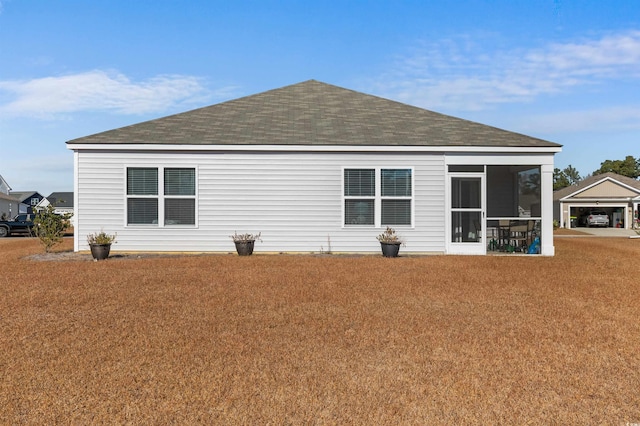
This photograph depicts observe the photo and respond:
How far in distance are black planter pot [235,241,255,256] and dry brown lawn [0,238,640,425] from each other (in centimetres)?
398

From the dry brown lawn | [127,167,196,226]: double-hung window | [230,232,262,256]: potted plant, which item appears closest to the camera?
the dry brown lawn

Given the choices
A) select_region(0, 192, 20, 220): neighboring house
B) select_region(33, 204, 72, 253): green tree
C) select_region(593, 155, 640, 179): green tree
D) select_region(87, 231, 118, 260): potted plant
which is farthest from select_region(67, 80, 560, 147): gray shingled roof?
select_region(593, 155, 640, 179): green tree

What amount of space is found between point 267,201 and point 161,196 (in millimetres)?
3166

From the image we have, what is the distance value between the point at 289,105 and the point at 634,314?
14.0 meters

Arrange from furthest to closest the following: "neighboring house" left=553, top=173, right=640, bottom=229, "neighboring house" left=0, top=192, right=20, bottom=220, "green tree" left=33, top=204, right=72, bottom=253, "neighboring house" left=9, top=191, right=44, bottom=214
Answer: "neighboring house" left=9, top=191, right=44, bottom=214, "neighboring house" left=0, top=192, right=20, bottom=220, "neighboring house" left=553, top=173, right=640, bottom=229, "green tree" left=33, top=204, right=72, bottom=253

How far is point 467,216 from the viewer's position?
1441cm

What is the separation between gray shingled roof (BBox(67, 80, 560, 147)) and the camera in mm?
14250

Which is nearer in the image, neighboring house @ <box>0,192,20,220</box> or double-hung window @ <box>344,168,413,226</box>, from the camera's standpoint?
double-hung window @ <box>344,168,413,226</box>

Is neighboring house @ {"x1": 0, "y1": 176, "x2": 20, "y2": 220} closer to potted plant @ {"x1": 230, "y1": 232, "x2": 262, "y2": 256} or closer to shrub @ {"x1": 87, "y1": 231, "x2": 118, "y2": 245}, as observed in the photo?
shrub @ {"x1": 87, "y1": 231, "x2": 118, "y2": 245}

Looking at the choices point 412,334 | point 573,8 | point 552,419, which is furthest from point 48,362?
point 573,8

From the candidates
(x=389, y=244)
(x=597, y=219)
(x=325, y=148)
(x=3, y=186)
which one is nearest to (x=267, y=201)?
(x=325, y=148)

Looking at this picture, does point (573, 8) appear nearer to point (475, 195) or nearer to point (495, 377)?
point (475, 195)

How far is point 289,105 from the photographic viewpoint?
18.2m

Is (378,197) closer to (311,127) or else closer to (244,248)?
(311,127)
